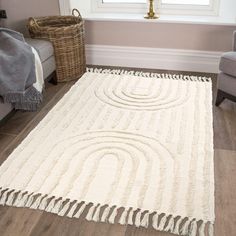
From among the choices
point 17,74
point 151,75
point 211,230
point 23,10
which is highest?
point 23,10

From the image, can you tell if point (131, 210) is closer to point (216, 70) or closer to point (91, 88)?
point (91, 88)

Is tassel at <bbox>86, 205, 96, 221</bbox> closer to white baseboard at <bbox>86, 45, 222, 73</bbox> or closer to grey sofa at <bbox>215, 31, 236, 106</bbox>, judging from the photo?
grey sofa at <bbox>215, 31, 236, 106</bbox>

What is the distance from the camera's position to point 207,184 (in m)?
1.62

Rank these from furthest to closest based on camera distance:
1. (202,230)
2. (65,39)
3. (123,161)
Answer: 1. (65,39)
2. (123,161)
3. (202,230)

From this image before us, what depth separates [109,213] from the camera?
147cm

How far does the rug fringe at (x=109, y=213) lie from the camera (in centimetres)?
138

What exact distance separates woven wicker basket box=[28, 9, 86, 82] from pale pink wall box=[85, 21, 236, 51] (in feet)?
1.12

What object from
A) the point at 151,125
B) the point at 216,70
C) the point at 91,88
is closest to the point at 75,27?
the point at 91,88

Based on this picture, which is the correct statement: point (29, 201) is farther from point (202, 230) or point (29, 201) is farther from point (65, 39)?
point (65, 39)

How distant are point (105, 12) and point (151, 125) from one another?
171 cm

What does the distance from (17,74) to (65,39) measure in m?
0.75

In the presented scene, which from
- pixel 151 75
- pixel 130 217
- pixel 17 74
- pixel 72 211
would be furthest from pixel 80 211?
pixel 151 75

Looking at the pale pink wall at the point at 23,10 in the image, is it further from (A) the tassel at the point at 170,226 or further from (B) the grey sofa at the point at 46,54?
(A) the tassel at the point at 170,226

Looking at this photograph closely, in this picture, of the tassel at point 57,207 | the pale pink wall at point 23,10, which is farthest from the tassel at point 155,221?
the pale pink wall at point 23,10
